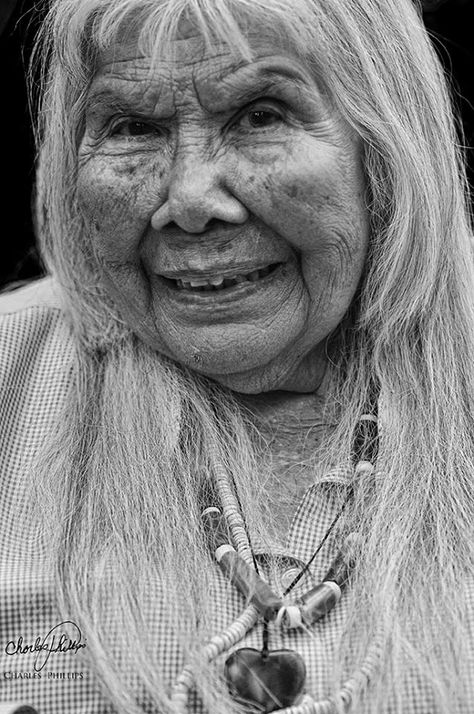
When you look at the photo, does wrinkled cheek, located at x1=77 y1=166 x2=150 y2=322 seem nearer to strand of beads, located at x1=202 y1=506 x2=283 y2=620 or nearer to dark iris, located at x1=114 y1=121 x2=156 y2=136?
dark iris, located at x1=114 y1=121 x2=156 y2=136

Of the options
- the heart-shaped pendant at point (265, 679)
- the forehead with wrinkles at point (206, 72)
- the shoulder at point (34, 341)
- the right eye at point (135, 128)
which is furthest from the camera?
the shoulder at point (34, 341)

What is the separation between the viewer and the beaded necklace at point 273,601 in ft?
5.31

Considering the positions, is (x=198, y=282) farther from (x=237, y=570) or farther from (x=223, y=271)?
(x=237, y=570)

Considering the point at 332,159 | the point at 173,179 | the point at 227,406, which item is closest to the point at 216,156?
the point at 173,179

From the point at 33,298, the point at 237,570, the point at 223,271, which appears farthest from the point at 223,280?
the point at 33,298

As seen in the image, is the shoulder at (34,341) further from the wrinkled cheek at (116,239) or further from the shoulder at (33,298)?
the wrinkled cheek at (116,239)

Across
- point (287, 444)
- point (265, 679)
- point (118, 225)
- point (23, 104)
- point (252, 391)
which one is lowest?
point (265, 679)

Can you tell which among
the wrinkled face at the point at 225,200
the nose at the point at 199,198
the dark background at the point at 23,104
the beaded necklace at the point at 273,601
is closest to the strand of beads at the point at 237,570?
the beaded necklace at the point at 273,601

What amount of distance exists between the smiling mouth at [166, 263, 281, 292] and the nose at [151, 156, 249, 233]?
0.31ft

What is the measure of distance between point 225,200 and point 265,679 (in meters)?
0.76

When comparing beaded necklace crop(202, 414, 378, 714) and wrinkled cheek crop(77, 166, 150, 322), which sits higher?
wrinkled cheek crop(77, 166, 150, 322)

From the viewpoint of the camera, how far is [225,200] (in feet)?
5.76

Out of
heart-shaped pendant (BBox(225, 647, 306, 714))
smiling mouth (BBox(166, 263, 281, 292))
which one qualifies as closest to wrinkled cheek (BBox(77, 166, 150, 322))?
smiling mouth (BBox(166, 263, 281, 292))

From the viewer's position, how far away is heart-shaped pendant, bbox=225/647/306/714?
161cm
